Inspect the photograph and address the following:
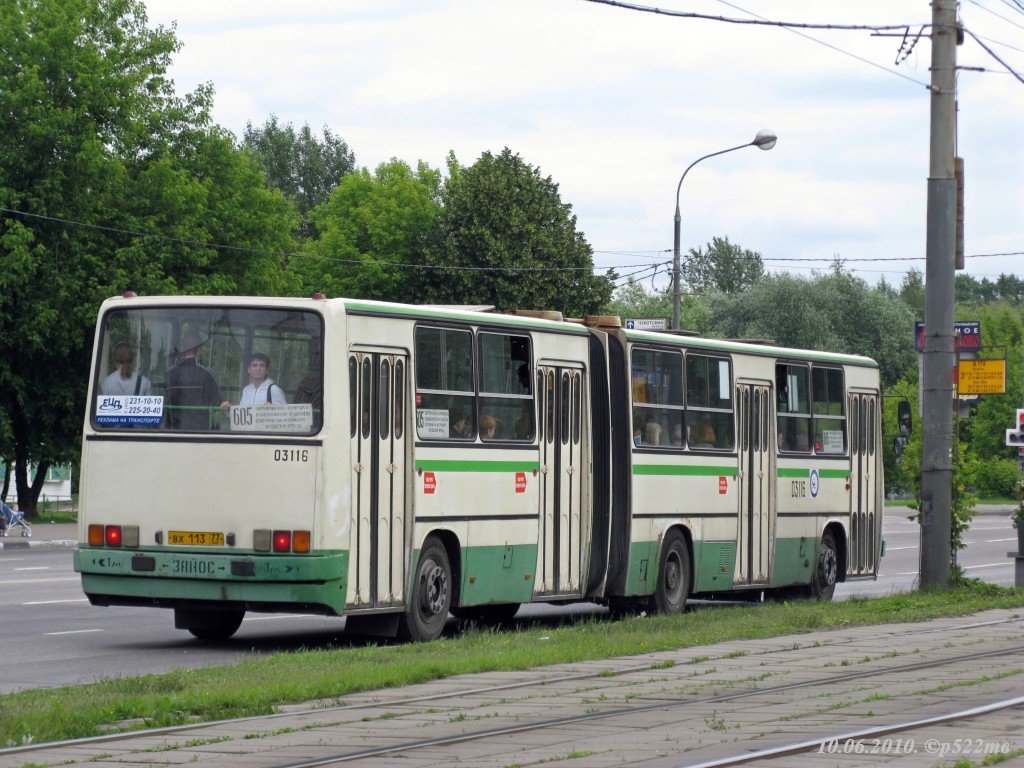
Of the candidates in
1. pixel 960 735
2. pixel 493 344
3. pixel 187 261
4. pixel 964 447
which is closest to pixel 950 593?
pixel 964 447

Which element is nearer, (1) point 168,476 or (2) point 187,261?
(1) point 168,476

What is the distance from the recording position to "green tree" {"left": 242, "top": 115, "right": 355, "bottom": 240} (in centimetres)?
10206

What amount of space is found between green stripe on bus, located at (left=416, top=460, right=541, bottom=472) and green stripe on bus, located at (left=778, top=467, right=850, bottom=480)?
551 centimetres

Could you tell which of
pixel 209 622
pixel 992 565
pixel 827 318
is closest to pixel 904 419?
pixel 992 565

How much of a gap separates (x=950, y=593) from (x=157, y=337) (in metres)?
10.4

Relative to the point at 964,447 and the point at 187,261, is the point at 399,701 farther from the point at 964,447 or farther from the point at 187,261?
the point at 187,261

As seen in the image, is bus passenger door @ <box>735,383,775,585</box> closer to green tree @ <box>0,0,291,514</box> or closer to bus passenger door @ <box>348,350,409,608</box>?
bus passenger door @ <box>348,350,409,608</box>

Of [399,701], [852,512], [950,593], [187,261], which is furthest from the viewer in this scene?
[187,261]

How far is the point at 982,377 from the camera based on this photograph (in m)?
35.4

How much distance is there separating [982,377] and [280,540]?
23702 mm

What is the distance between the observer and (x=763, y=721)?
10.2 m

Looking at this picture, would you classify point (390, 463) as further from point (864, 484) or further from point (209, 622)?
point (864, 484)

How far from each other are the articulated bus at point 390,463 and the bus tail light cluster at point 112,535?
2 centimetres

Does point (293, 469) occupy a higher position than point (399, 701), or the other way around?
point (293, 469)
